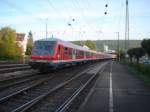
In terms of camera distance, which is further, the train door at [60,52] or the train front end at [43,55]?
the train door at [60,52]

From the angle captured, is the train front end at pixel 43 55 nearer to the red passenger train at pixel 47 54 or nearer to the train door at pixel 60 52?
the red passenger train at pixel 47 54

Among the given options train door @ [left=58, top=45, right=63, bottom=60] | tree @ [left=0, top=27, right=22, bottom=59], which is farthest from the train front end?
tree @ [left=0, top=27, right=22, bottom=59]

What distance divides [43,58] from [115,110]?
50.3 feet

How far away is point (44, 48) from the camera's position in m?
25.9

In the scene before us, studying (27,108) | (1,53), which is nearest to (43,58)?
(27,108)

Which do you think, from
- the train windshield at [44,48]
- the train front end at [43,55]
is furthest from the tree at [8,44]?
the train front end at [43,55]

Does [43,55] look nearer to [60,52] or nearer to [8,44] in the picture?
[60,52]

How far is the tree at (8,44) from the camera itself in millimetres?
70562

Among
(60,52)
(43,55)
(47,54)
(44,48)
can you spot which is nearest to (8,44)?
(60,52)

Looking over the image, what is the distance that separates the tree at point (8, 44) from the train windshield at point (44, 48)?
149 feet

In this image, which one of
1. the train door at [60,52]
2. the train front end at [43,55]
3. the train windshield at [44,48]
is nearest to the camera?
the train front end at [43,55]

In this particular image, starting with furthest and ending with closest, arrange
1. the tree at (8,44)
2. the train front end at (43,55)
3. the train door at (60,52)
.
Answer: the tree at (8,44) < the train door at (60,52) < the train front end at (43,55)

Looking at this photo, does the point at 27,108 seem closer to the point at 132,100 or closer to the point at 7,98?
the point at 7,98

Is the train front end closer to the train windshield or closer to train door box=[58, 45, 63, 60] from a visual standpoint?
the train windshield
